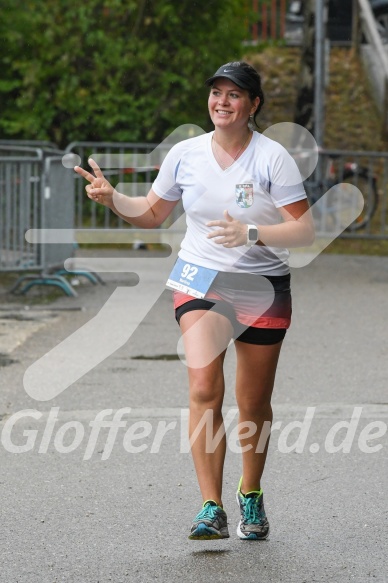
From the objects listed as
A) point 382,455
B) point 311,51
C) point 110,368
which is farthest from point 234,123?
point 311,51

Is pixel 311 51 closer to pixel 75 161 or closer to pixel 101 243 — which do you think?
pixel 101 243

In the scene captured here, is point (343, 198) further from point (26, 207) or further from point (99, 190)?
point (99, 190)

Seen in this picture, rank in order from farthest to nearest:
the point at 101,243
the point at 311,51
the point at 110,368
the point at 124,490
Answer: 1. the point at 311,51
2. the point at 101,243
3. the point at 110,368
4. the point at 124,490

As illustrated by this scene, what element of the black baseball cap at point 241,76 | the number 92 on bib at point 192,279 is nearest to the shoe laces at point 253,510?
the number 92 on bib at point 192,279

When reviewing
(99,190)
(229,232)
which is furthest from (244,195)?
(99,190)

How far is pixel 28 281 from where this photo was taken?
44.8ft

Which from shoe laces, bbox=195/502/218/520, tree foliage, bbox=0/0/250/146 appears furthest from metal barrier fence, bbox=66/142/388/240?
shoe laces, bbox=195/502/218/520

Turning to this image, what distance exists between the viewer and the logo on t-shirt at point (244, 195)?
5.39 m

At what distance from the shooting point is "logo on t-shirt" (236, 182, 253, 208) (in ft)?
17.7

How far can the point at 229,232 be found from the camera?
5.11 m

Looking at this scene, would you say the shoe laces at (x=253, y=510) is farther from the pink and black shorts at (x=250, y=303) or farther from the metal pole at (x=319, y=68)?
the metal pole at (x=319, y=68)

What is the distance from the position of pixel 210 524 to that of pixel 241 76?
5.56 feet

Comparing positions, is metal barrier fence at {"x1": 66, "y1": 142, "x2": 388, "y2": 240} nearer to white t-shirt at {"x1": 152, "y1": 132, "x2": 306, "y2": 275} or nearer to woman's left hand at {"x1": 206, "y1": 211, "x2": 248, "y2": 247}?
white t-shirt at {"x1": 152, "y1": 132, "x2": 306, "y2": 275}

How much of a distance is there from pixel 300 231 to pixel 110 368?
13.9 ft
